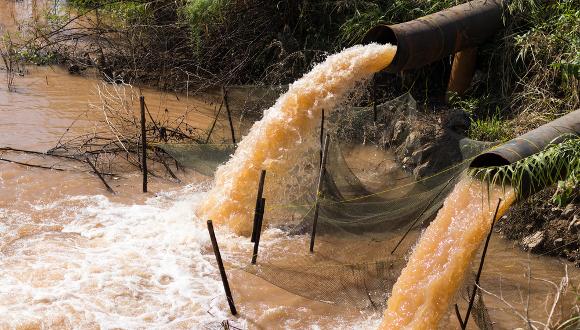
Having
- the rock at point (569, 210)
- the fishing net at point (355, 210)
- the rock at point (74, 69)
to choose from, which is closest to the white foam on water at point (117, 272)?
the fishing net at point (355, 210)

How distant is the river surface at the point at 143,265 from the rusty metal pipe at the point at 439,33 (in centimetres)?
102

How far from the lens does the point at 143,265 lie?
18.6 feet

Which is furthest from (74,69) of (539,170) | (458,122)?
(539,170)

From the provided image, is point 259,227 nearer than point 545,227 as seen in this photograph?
Yes

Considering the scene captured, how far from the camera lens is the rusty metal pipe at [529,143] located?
4445 millimetres

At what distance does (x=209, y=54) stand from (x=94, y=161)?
8.26 feet

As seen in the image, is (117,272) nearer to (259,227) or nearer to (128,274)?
(128,274)

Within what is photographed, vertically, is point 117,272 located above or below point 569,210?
below

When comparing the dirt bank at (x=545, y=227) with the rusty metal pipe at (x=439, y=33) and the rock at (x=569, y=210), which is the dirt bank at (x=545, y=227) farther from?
the rusty metal pipe at (x=439, y=33)

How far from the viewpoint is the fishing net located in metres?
5.02

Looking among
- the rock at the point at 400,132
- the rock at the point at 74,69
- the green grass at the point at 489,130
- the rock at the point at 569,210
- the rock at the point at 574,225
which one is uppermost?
the green grass at the point at 489,130

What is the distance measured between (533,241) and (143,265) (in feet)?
10.7

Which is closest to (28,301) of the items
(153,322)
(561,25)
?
(153,322)

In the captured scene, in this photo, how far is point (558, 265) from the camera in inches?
226
